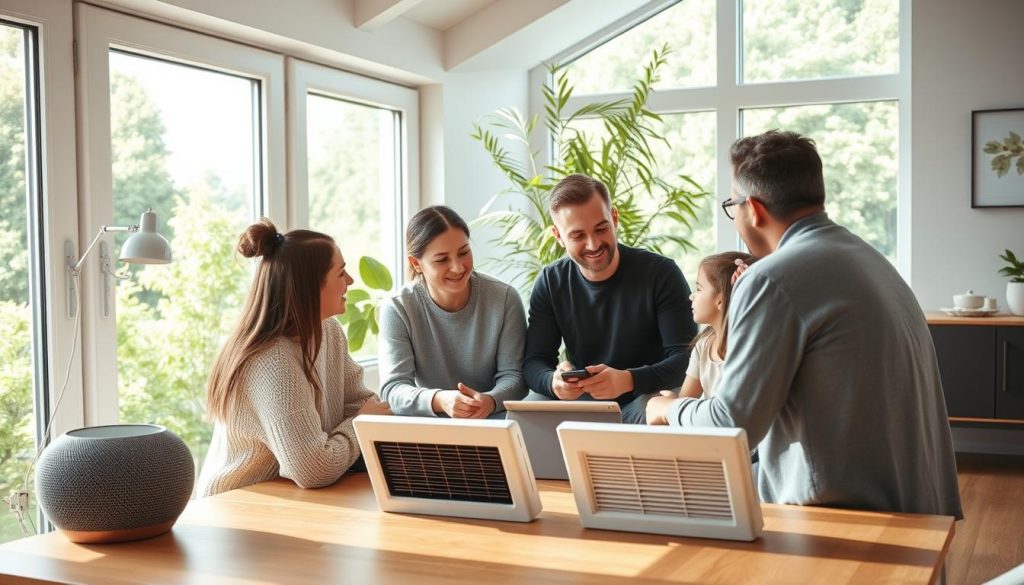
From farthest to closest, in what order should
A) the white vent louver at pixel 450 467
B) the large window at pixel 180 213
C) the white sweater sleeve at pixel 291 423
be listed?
the large window at pixel 180 213 → the white sweater sleeve at pixel 291 423 → the white vent louver at pixel 450 467

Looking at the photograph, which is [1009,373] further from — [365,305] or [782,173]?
[782,173]

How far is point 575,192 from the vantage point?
3.07 meters

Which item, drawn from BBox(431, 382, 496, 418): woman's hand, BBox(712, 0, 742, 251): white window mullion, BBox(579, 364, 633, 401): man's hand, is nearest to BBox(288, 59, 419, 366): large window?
BBox(712, 0, 742, 251): white window mullion

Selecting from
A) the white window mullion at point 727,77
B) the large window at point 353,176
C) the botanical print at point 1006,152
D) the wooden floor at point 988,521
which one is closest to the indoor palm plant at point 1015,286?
the botanical print at point 1006,152

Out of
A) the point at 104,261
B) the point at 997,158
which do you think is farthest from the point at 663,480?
the point at 997,158

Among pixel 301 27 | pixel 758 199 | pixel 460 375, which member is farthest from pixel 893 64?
pixel 758 199

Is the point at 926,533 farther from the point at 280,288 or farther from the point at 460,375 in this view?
the point at 460,375

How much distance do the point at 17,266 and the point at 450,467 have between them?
6.78ft

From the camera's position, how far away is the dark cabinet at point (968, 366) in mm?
5211

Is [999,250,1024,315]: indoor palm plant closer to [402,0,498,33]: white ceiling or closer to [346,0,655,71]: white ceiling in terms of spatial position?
[346,0,655,71]: white ceiling

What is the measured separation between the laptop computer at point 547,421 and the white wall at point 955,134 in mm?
3982

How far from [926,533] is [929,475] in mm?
251

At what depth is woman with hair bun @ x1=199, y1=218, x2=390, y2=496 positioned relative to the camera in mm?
2182

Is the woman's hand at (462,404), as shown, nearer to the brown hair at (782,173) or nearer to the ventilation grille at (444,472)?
the ventilation grille at (444,472)
